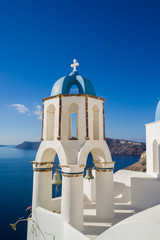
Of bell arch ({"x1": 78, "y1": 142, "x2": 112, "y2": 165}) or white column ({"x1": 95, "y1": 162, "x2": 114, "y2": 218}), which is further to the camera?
white column ({"x1": 95, "y1": 162, "x2": 114, "y2": 218})

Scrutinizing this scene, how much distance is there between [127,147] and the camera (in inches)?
4102

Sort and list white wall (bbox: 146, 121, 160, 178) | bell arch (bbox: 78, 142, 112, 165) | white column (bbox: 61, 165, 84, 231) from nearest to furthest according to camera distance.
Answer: white column (bbox: 61, 165, 84, 231) < bell arch (bbox: 78, 142, 112, 165) < white wall (bbox: 146, 121, 160, 178)

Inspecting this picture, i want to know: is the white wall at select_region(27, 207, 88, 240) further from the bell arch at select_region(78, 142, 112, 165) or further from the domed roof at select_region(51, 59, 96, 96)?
the domed roof at select_region(51, 59, 96, 96)

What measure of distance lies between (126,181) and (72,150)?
17.5ft

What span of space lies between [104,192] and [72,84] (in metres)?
4.68

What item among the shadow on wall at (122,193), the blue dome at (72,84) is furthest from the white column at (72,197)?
the shadow on wall at (122,193)

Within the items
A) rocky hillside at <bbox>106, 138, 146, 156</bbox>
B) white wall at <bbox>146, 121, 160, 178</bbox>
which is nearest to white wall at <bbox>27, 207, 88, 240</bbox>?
white wall at <bbox>146, 121, 160, 178</bbox>

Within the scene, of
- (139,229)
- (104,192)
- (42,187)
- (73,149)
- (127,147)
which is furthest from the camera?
(127,147)

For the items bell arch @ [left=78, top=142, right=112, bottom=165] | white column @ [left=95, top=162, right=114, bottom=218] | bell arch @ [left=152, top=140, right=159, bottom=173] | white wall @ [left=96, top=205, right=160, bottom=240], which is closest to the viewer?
white wall @ [left=96, top=205, right=160, bottom=240]

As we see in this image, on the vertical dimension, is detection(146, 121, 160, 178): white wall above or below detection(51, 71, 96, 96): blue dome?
below

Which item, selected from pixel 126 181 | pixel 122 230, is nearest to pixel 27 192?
pixel 126 181

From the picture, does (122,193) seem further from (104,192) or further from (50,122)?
(50,122)

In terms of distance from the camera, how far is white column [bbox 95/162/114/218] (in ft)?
23.7

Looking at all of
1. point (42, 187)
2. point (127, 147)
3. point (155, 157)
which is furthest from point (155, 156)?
point (127, 147)
